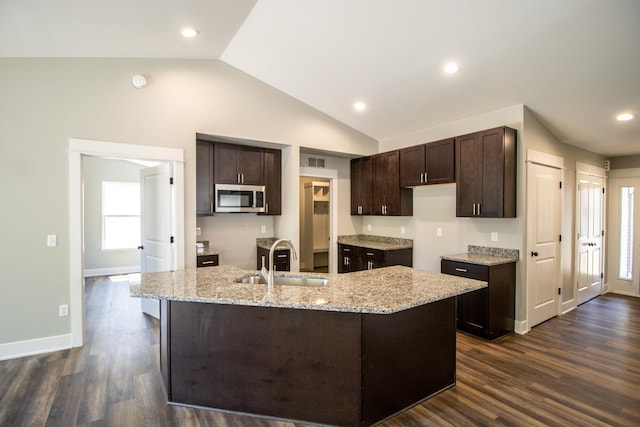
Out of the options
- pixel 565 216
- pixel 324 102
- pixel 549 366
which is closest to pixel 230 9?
pixel 324 102

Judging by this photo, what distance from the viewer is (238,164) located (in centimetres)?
465

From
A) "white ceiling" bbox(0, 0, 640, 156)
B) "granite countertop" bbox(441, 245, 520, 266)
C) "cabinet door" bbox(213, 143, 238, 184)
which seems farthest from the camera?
"cabinet door" bbox(213, 143, 238, 184)

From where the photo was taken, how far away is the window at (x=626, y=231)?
17.9 feet

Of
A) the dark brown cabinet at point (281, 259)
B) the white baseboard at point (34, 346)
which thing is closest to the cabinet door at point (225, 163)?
the dark brown cabinet at point (281, 259)

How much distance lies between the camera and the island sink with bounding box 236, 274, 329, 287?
269 cm

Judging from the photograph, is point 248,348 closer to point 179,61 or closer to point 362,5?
point 362,5

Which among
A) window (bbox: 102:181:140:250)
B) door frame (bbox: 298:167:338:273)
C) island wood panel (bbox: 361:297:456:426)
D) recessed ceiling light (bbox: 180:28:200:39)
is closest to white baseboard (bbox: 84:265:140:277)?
window (bbox: 102:181:140:250)

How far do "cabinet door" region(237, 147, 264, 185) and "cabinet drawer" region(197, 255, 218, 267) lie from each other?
3.80 ft

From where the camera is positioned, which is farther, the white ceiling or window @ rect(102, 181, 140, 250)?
window @ rect(102, 181, 140, 250)

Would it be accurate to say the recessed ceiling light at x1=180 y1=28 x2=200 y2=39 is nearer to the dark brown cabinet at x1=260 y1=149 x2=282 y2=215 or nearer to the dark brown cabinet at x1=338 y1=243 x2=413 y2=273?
the dark brown cabinet at x1=260 y1=149 x2=282 y2=215

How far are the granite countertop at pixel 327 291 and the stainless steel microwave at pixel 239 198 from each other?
1786 mm

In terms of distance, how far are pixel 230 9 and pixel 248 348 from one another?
2897mm

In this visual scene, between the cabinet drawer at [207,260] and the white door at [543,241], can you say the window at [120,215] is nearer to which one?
the cabinet drawer at [207,260]

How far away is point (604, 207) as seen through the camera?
552cm
